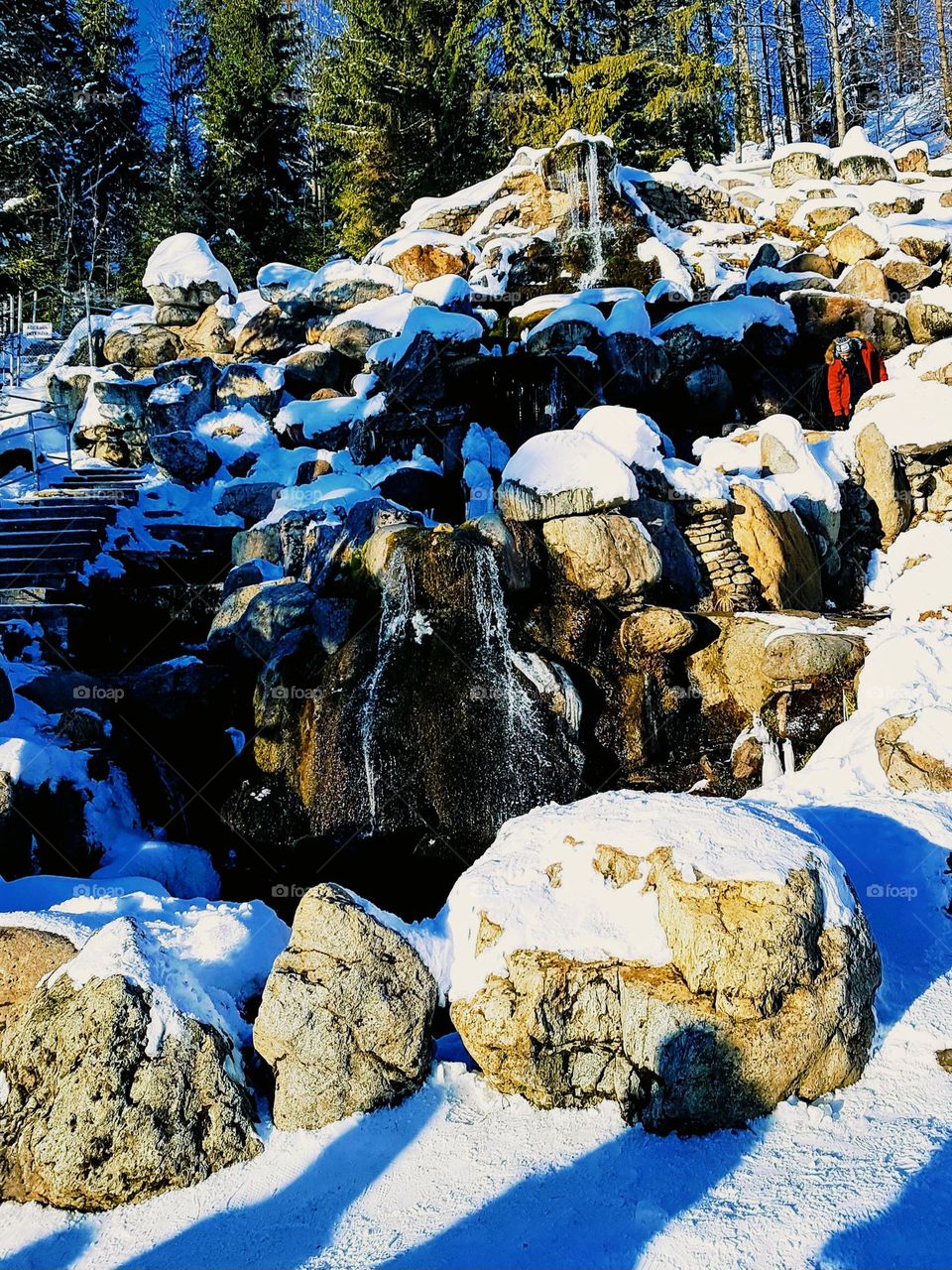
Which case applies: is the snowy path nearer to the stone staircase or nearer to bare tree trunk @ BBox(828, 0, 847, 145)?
the stone staircase

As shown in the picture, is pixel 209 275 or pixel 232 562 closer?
pixel 232 562

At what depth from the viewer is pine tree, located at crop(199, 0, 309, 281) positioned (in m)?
26.2

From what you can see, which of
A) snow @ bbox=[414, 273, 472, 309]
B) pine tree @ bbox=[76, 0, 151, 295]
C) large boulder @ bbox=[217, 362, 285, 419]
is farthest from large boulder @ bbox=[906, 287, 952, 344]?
pine tree @ bbox=[76, 0, 151, 295]

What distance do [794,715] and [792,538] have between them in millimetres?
3584

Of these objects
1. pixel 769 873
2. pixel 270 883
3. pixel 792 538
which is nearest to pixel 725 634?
pixel 792 538

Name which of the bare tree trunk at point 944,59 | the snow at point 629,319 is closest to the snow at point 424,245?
the snow at point 629,319

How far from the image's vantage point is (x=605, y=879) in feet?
13.9

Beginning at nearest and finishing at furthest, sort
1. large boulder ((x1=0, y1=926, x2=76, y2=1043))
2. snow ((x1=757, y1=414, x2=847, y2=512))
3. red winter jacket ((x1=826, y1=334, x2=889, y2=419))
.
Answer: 1. large boulder ((x1=0, y1=926, x2=76, y2=1043))
2. snow ((x1=757, y1=414, x2=847, y2=512))
3. red winter jacket ((x1=826, y1=334, x2=889, y2=419))

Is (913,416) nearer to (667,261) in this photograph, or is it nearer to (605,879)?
(667,261)

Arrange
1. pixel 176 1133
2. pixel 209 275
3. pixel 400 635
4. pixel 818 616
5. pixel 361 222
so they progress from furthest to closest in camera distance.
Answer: pixel 361 222 < pixel 209 275 < pixel 818 616 < pixel 400 635 < pixel 176 1133

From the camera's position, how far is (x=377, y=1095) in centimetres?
403

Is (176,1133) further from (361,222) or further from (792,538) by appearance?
(361,222)

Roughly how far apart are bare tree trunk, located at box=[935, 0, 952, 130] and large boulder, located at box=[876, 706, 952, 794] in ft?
104

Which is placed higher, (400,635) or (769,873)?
(400,635)
